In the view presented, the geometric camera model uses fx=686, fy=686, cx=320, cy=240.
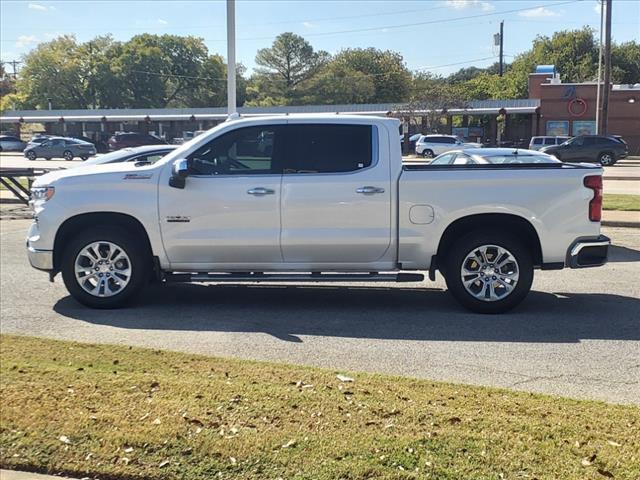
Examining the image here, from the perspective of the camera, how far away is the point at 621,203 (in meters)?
16.2

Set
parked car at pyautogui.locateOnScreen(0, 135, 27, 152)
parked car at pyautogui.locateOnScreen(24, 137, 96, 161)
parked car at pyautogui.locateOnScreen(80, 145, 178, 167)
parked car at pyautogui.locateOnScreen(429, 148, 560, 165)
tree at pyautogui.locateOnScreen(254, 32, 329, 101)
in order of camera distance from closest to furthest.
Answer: parked car at pyautogui.locateOnScreen(80, 145, 178, 167) → parked car at pyautogui.locateOnScreen(429, 148, 560, 165) → parked car at pyautogui.locateOnScreen(24, 137, 96, 161) → parked car at pyautogui.locateOnScreen(0, 135, 27, 152) → tree at pyautogui.locateOnScreen(254, 32, 329, 101)

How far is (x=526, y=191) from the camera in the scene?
692 centimetres

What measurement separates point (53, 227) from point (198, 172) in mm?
1654

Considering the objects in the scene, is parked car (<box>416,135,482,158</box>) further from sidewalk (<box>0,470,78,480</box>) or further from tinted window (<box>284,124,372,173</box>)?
sidewalk (<box>0,470,78,480</box>)

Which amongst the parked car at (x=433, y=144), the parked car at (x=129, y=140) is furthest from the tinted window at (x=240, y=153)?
the parked car at (x=129, y=140)

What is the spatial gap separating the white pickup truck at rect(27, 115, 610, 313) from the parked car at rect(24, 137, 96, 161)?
139ft

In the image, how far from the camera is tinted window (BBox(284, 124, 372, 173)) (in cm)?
718

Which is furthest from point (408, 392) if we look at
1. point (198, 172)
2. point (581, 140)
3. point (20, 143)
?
point (20, 143)

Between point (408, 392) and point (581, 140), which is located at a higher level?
point (581, 140)

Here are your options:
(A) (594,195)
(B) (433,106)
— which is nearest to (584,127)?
(B) (433,106)

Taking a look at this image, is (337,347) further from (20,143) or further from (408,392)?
(20,143)

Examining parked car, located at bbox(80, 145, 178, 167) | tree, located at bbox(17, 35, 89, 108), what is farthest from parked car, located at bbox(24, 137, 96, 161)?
tree, located at bbox(17, 35, 89, 108)

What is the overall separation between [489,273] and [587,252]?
3.27 ft

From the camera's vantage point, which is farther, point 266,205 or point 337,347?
point 266,205
